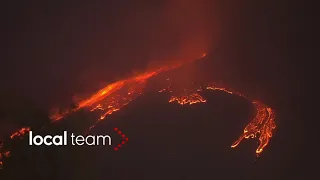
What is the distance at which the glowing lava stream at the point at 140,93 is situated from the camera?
6.21 meters

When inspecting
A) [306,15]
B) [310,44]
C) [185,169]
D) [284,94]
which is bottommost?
[185,169]

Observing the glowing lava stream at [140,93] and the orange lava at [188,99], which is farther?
the orange lava at [188,99]

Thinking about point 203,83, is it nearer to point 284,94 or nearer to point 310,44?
point 284,94

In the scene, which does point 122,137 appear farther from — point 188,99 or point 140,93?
point 188,99

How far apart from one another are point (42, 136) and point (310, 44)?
451cm

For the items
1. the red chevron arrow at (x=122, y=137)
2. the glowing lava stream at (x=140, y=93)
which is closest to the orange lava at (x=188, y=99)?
the glowing lava stream at (x=140, y=93)

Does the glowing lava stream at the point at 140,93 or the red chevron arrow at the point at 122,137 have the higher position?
the glowing lava stream at the point at 140,93

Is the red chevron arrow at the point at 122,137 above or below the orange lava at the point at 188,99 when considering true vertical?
below

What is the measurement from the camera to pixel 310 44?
6.86 m

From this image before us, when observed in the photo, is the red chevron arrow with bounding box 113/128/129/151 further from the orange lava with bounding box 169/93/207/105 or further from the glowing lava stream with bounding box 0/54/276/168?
the orange lava with bounding box 169/93/207/105

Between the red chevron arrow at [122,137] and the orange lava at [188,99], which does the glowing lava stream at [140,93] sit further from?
the red chevron arrow at [122,137]

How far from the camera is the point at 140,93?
6352mm

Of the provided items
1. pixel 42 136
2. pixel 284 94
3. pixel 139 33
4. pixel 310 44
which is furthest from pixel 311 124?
pixel 42 136

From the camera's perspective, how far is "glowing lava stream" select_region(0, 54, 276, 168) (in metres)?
6.21
